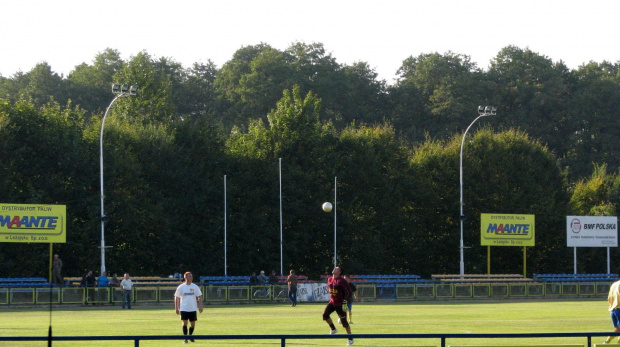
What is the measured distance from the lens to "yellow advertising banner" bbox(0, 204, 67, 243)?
51938 millimetres

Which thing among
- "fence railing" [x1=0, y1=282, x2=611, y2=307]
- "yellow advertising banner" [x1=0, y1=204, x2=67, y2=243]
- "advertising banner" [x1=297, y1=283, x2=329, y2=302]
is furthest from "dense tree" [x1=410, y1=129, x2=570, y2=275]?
"yellow advertising banner" [x1=0, y1=204, x2=67, y2=243]

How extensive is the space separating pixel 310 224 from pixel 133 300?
2248cm

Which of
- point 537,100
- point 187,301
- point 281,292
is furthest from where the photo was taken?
point 537,100

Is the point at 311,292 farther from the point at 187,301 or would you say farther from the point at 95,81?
the point at 95,81

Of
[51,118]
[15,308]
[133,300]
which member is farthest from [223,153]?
[15,308]

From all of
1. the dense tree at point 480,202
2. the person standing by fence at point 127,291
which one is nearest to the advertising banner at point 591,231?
the dense tree at point 480,202

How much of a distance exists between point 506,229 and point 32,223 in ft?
103

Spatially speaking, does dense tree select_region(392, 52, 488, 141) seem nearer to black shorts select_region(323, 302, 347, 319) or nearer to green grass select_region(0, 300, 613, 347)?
green grass select_region(0, 300, 613, 347)

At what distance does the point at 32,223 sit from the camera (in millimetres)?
52312

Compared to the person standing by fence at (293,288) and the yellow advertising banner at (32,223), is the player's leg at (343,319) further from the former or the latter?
the yellow advertising banner at (32,223)

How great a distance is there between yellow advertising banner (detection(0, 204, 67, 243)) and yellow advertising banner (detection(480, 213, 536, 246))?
2796cm

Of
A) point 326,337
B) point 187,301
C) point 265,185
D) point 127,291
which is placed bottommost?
point 127,291

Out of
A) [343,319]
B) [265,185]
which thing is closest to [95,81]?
[265,185]

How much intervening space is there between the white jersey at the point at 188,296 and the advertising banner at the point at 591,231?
158 feet
